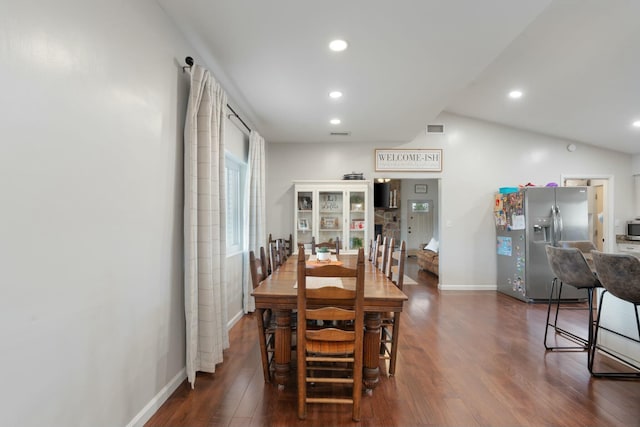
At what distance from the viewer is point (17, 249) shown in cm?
105

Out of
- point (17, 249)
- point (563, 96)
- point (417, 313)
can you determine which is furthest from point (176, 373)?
point (563, 96)

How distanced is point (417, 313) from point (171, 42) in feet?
12.6

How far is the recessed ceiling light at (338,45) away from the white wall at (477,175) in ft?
9.85

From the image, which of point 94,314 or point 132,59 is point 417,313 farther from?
point 132,59

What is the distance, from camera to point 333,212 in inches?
205

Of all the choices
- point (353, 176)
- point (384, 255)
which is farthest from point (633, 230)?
point (384, 255)

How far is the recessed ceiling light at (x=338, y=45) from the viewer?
2301mm

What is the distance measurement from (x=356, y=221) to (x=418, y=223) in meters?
5.44

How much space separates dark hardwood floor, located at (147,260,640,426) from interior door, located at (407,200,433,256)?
678 centimetres

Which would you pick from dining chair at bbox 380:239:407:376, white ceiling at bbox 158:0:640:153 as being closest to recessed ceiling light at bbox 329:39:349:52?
white ceiling at bbox 158:0:640:153

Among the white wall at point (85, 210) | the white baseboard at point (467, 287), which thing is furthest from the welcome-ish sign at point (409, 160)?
the white wall at point (85, 210)

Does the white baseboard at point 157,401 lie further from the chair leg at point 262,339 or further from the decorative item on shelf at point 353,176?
the decorative item on shelf at point 353,176

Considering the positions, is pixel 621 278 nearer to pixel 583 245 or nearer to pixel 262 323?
pixel 583 245

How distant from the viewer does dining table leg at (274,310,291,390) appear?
2.07 meters
